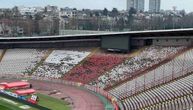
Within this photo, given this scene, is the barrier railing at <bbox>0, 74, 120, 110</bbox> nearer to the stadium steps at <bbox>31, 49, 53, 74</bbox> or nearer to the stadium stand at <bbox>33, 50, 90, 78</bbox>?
the stadium stand at <bbox>33, 50, 90, 78</bbox>

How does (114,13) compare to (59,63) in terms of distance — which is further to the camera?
(114,13)

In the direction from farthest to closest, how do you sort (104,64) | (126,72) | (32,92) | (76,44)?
(76,44), (104,64), (126,72), (32,92)

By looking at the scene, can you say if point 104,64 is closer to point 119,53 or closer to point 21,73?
point 119,53

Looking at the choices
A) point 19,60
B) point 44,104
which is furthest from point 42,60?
point 44,104

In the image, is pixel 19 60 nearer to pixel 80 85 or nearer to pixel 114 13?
pixel 80 85

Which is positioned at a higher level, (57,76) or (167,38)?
(167,38)

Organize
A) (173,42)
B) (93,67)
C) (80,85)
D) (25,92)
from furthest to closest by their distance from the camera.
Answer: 1. (173,42)
2. (93,67)
3. (80,85)
4. (25,92)

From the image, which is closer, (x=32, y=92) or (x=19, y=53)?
(x=32, y=92)

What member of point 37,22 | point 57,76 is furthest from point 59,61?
point 37,22
